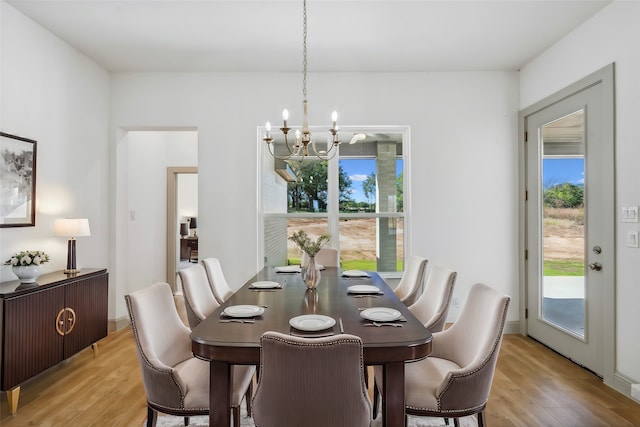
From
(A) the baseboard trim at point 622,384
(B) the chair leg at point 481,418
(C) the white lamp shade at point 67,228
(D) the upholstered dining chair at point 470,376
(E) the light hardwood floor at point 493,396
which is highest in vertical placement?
(C) the white lamp shade at point 67,228

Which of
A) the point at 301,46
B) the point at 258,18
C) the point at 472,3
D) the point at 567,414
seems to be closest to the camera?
the point at 567,414

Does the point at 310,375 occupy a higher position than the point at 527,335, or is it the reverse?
the point at 310,375

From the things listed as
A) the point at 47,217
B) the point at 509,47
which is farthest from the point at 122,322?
the point at 509,47

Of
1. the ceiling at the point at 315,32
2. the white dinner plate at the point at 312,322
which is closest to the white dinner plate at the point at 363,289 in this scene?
the white dinner plate at the point at 312,322

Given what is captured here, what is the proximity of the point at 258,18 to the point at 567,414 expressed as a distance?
12.0 feet

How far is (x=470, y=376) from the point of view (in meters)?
1.74

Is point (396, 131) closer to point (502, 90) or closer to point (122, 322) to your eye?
point (502, 90)

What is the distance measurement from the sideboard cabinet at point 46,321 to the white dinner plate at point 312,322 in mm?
1979

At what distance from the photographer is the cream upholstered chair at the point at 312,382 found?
1.33m

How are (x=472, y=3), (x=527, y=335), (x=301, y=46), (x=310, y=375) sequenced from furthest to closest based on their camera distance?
(x=527, y=335), (x=301, y=46), (x=472, y=3), (x=310, y=375)

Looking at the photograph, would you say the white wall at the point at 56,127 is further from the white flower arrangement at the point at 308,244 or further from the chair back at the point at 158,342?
the white flower arrangement at the point at 308,244

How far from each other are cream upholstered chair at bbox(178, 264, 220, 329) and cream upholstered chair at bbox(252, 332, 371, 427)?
1.22 meters

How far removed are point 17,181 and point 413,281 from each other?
325cm

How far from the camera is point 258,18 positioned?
3.21m
